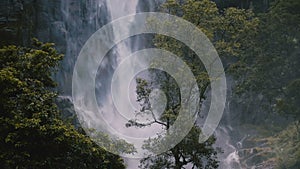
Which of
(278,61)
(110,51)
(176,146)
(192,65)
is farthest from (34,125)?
(110,51)

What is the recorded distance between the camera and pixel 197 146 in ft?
44.9

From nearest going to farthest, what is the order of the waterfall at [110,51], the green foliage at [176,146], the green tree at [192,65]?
the green foliage at [176,146]
the green tree at [192,65]
the waterfall at [110,51]

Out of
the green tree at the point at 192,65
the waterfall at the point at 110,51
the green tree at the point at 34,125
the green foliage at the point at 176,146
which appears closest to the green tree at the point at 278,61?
the waterfall at the point at 110,51

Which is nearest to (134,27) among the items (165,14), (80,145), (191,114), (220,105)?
(220,105)

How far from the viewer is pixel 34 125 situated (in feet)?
31.3

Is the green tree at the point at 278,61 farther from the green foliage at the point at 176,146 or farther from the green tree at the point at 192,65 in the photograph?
the green foliage at the point at 176,146

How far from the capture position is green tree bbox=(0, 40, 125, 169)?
950cm

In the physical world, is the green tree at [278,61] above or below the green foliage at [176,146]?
above

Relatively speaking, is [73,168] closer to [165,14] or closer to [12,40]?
[165,14]

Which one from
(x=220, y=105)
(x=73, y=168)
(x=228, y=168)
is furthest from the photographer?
(x=220, y=105)

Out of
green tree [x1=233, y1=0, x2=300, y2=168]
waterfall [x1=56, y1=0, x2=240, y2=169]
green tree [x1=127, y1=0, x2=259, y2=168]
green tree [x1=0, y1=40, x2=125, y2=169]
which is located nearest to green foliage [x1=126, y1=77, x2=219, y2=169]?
green tree [x1=127, y1=0, x2=259, y2=168]

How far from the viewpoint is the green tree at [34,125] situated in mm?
9500

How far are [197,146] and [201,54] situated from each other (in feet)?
10.3

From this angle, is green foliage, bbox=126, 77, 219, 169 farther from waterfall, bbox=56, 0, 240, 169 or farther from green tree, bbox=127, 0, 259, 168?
waterfall, bbox=56, 0, 240, 169
